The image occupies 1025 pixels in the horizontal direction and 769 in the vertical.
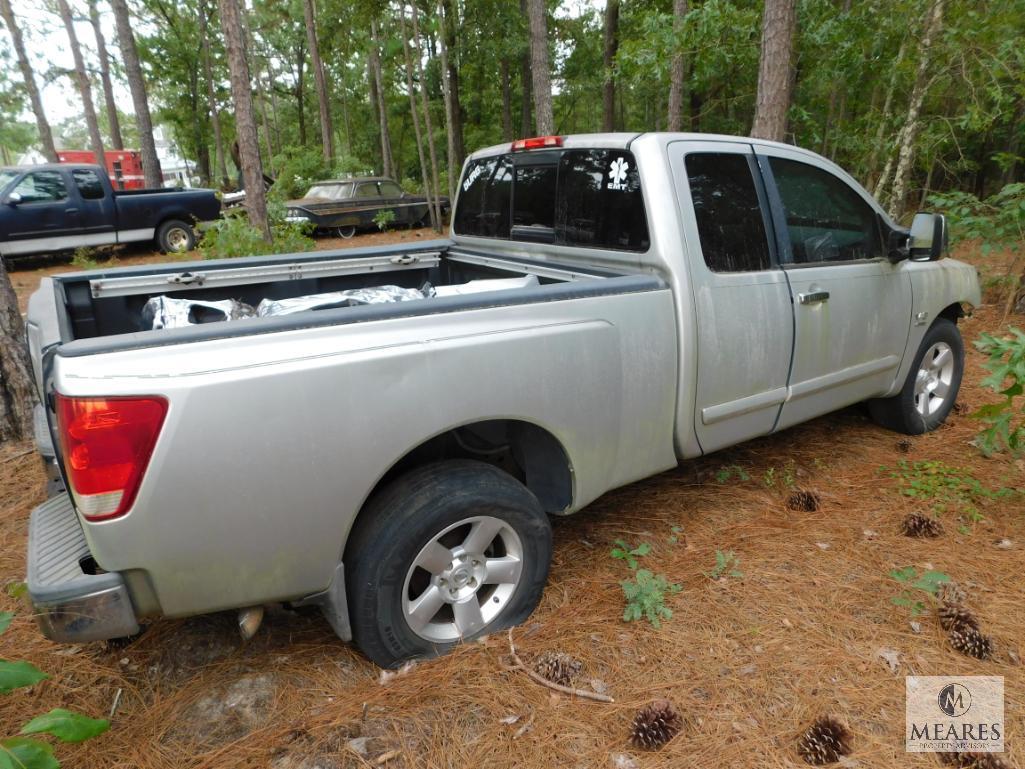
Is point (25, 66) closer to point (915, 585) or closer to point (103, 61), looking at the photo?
point (103, 61)

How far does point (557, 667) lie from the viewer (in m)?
2.31

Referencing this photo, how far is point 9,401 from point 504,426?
341cm

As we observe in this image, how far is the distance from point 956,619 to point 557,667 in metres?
1.59

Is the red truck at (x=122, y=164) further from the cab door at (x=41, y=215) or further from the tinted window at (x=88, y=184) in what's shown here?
the cab door at (x=41, y=215)

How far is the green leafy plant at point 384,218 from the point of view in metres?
14.8

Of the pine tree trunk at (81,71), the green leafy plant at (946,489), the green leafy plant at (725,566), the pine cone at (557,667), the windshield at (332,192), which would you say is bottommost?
the green leafy plant at (946,489)

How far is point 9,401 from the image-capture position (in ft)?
13.1

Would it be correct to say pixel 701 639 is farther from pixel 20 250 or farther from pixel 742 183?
pixel 20 250

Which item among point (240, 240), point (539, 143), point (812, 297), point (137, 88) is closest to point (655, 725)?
point (812, 297)

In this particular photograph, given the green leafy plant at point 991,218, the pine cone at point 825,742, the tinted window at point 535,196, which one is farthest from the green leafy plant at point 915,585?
the green leafy plant at point 991,218

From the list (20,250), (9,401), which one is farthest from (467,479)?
(20,250)

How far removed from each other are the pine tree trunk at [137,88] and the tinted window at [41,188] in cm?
581

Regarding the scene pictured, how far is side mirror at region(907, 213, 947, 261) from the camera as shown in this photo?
3.55 meters

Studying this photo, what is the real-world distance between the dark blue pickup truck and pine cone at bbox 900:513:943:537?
12.5m
